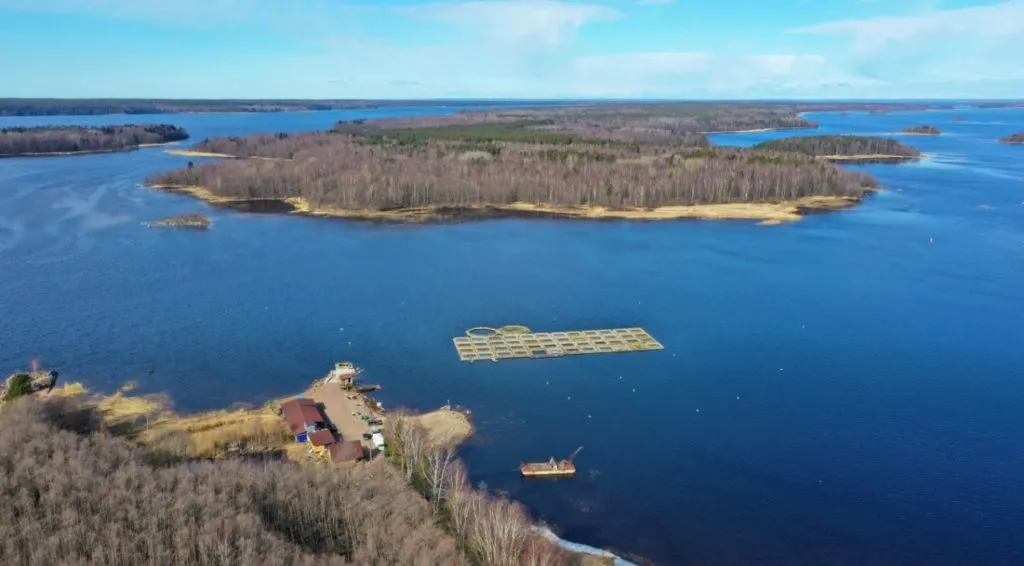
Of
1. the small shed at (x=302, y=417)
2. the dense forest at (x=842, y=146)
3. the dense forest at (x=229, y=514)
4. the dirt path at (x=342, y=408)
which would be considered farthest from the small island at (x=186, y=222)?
the dense forest at (x=842, y=146)

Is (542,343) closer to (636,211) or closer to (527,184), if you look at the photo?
(636,211)

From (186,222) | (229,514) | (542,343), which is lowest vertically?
(542,343)

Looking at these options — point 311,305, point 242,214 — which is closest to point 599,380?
point 311,305

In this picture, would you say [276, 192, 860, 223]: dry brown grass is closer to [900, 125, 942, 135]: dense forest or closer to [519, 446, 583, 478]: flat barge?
[519, 446, 583, 478]: flat barge

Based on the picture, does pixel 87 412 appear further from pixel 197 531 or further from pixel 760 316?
pixel 760 316

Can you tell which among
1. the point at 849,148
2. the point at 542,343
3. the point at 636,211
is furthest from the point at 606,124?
the point at 542,343

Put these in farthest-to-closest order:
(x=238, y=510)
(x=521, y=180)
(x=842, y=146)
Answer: (x=842, y=146) → (x=521, y=180) → (x=238, y=510)
